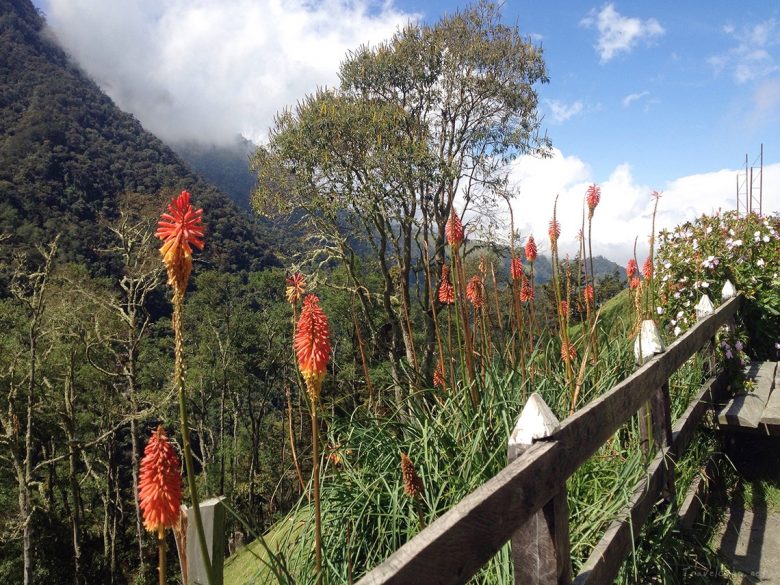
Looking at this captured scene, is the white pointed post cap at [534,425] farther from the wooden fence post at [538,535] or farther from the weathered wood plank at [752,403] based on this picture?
the weathered wood plank at [752,403]

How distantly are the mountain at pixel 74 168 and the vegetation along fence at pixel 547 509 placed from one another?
83.3ft

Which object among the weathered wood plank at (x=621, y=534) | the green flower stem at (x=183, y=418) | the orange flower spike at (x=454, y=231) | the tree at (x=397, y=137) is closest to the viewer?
the green flower stem at (x=183, y=418)

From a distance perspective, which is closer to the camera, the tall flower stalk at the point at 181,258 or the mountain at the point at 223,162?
the tall flower stalk at the point at 181,258

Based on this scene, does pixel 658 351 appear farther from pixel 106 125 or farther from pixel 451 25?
pixel 106 125

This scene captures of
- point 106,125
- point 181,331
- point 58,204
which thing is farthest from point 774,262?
point 106,125

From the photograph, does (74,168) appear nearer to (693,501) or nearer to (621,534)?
(693,501)

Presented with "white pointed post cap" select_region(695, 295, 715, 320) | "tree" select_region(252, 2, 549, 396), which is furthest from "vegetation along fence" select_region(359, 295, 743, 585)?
"tree" select_region(252, 2, 549, 396)

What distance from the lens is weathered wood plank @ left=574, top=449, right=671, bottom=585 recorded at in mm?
1718

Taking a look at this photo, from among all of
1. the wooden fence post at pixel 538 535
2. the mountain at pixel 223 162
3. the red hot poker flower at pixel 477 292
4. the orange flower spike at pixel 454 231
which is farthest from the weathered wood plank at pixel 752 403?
the mountain at pixel 223 162

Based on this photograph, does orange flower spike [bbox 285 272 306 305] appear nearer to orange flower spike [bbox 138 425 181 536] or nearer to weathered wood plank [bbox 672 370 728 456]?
orange flower spike [bbox 138 425 181 536]

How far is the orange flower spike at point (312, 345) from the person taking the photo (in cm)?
128

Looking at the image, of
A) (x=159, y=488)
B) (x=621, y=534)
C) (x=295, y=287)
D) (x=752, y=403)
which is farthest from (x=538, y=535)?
(x=752, y=403)

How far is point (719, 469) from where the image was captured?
3.45m

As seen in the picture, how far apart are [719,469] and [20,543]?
2585 centimetres
